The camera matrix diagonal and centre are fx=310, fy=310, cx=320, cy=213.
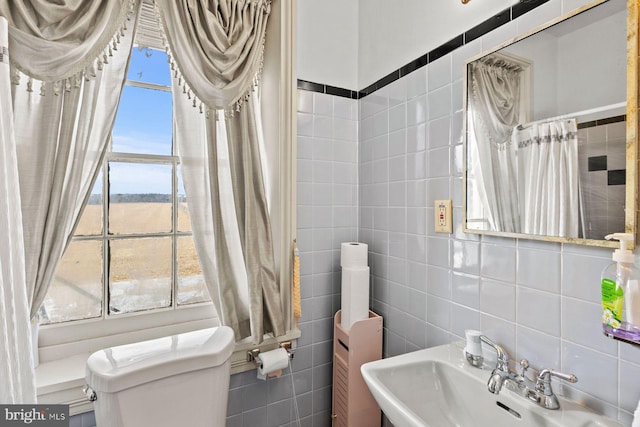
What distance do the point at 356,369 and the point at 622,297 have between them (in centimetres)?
99

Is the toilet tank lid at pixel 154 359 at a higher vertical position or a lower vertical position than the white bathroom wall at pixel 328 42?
lower

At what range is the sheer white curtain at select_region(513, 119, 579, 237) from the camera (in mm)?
789

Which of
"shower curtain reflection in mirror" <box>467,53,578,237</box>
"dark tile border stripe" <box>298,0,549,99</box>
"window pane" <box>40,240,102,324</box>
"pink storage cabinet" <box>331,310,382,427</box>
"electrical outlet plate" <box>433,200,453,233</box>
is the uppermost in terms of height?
"dark tile border stripe" <box>298,0,549,99</box>

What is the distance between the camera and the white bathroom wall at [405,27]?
107 centimetres

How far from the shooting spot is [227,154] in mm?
1285

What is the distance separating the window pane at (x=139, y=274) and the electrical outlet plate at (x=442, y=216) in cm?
111

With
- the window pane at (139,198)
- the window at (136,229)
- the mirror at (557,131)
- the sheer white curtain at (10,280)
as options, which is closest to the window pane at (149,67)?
the window at (136,229)

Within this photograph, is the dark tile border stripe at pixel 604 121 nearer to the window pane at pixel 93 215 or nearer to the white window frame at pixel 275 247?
the white window frame at pixel 275 247

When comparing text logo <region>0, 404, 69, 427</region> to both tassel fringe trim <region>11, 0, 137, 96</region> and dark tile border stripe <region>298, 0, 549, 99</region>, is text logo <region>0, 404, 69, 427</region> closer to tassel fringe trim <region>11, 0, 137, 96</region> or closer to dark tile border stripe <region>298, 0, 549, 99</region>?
tassel fringe trim <region>11, 0, 137, 96</region>

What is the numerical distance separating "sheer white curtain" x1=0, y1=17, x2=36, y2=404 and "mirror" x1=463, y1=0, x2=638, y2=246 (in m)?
1.30

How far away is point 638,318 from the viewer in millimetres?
633

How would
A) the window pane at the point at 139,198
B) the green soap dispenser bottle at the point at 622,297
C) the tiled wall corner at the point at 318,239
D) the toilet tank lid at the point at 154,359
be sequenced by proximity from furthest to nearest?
the tiled wall corner at the point at 318,239 → the window pane at the point at 139,198 → the toilet tank lid at the point at 154,359 → the green soap dispenser bottle at the point at 622,297

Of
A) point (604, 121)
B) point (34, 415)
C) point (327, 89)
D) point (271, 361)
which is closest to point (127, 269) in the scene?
point (34, 415)

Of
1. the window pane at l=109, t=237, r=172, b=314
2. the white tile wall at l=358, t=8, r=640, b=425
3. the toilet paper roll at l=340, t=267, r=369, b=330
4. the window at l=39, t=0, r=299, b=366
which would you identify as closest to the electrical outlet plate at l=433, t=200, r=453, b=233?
the white tile wall at l=358, t=8, r=640, b=425
